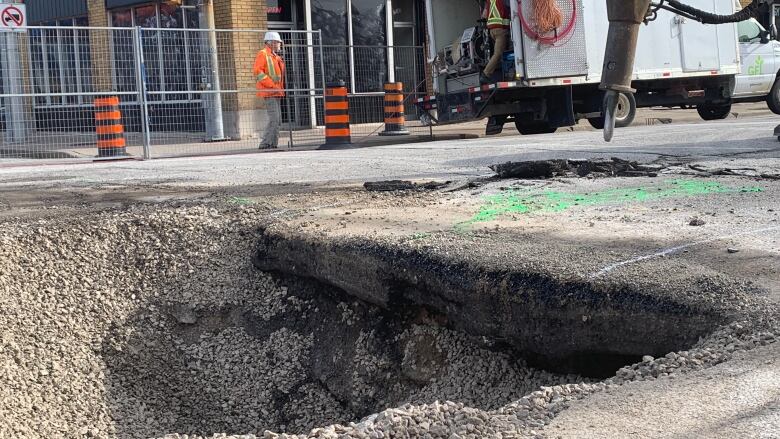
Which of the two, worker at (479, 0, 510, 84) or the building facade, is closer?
the building facade

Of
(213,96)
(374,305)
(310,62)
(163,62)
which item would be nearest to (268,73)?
(213,96)

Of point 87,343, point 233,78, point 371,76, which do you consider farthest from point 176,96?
point 87,343

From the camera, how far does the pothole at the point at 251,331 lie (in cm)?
439

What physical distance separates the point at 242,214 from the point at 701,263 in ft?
11.8

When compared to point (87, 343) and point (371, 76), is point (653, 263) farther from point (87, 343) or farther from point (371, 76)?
point (371, 76)

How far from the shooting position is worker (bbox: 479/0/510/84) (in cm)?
1498

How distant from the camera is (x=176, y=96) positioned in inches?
595

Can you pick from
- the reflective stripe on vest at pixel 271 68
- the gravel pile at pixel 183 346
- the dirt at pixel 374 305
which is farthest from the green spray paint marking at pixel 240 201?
the reflective stripe on vest at pixel 271 68

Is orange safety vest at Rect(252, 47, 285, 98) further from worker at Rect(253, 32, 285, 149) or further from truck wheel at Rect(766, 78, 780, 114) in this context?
truck wheel at Rect(766, 78, 780, 114)

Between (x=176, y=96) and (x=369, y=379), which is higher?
(x=176, y=96)

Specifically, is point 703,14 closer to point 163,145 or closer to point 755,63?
point 163,145

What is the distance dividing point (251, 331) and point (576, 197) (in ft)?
8.65

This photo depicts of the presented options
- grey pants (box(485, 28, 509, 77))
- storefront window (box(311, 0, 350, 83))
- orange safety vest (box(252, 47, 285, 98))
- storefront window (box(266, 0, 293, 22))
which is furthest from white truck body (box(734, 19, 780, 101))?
storefront window (box(266, 0, 293, 22))

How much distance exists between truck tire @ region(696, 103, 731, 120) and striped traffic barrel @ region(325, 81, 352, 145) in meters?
7.71
